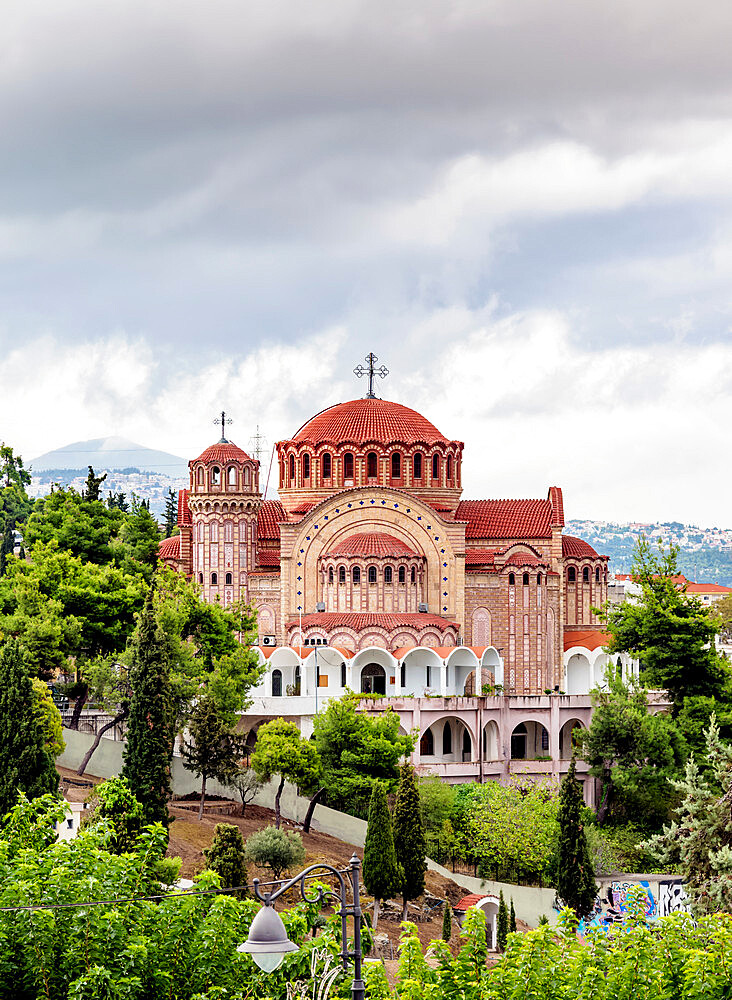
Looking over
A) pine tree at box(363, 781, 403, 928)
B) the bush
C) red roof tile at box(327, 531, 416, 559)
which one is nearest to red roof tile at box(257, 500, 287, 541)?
red roof tile at box(327, 531, 416, 559)

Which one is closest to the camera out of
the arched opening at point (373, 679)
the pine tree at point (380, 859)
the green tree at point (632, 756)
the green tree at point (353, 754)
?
the pine tree at point (380, 859)

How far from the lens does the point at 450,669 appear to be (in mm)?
71812

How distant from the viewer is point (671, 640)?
69.1m

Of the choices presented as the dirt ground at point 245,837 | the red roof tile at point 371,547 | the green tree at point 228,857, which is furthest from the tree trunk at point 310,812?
the red roof tile at point 371,547

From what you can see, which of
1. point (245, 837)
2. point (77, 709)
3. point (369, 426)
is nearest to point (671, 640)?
point (369, 426)

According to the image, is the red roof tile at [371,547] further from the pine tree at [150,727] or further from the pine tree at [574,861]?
the pine tree at [150,727]

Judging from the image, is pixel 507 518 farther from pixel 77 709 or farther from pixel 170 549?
pixel 77 709

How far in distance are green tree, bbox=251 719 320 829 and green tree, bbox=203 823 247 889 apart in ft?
36.4

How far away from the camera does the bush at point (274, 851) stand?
52.0 m

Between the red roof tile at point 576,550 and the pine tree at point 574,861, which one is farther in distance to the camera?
the red roof tile at point 576,550

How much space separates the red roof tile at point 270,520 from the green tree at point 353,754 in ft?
50.4

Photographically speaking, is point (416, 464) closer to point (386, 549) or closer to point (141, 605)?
point (386, 549)

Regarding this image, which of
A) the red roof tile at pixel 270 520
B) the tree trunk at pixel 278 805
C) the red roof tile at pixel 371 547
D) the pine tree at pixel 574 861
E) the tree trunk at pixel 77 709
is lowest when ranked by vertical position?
the pine tree at pixel 574 861

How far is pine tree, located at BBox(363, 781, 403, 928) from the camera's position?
5247 centimetres
